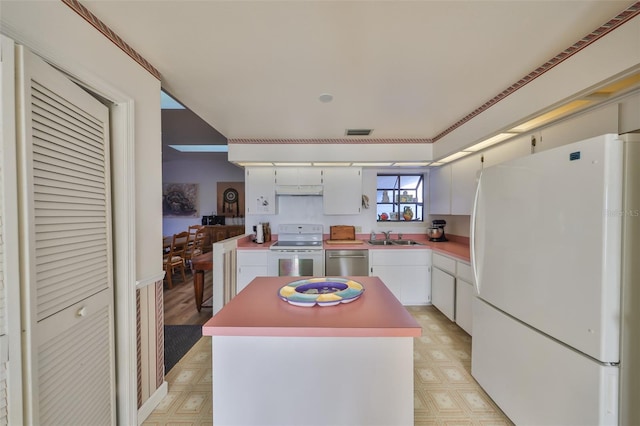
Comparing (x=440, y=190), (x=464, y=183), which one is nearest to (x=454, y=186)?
(x=464, y=183)

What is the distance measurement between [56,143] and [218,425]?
4.78 ft

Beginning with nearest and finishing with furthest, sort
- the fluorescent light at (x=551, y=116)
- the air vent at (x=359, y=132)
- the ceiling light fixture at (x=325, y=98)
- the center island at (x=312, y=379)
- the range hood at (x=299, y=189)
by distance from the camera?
the center island at (x=312, y=379)
the fluorescent light at (x=551, y=116)
the ceiling light fixture at (x=325, y=98)
the air vent at (x=359, y=132)
the range hood at (x=299, y=189)

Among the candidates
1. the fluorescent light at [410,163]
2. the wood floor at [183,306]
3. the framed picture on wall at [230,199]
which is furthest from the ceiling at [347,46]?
the framed picture on wall at [230,199]

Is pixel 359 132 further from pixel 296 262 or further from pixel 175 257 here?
pixel 175 257

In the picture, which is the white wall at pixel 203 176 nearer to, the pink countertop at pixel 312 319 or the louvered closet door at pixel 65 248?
the louvered closet door at pixel 65 248

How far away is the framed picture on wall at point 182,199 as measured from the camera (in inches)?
253

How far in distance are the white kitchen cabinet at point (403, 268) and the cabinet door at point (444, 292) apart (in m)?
0.11

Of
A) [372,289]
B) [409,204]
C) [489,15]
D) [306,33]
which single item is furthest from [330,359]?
[409,204]

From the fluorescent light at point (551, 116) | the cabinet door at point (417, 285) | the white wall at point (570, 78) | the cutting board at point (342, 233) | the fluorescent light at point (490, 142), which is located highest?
the white wall at point (570, 78)

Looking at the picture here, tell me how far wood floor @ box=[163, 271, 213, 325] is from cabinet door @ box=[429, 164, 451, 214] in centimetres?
355

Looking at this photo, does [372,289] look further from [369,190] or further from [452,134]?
[369,190]

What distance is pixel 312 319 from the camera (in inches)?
45.3

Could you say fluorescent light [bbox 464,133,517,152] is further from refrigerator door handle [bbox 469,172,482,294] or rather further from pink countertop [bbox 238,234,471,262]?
pink countertop [bbox 238,234,471,262]

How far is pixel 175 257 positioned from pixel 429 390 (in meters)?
Answer: 4.64
